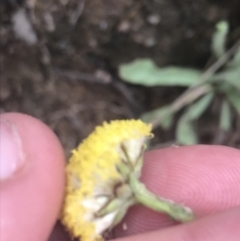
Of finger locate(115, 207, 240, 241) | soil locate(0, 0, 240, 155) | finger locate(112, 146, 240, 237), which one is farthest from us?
soil locate(0, 0, 240, 155)

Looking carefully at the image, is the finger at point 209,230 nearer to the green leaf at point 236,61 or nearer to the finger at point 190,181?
the finger at point 190,181

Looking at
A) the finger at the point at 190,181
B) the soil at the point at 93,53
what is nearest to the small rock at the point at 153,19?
the soil at the point at 93,53

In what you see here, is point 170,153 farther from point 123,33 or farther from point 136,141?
point 123,33

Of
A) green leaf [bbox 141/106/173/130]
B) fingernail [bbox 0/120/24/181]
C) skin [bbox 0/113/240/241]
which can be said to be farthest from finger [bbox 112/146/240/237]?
green leaf [bbox 141/106/173/130]

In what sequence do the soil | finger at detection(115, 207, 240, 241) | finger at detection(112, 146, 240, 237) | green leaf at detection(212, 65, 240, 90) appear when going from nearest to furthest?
finger at detection(115, 207, 240, 241)
finger at detection(112, 146, 240, 237)
green leaf at detection(212, 65, 240, 90)
the soil

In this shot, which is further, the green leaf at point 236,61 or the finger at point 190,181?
the green leaf at point 236,61

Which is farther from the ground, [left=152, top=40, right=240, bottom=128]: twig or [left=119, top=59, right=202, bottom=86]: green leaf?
[left=119, top=59, right=202, bottom=86]: green leaf

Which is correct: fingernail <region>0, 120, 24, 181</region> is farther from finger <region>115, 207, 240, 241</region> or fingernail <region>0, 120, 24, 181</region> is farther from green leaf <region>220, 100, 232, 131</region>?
green leaf <region>220, 100, 232, 131</region>
